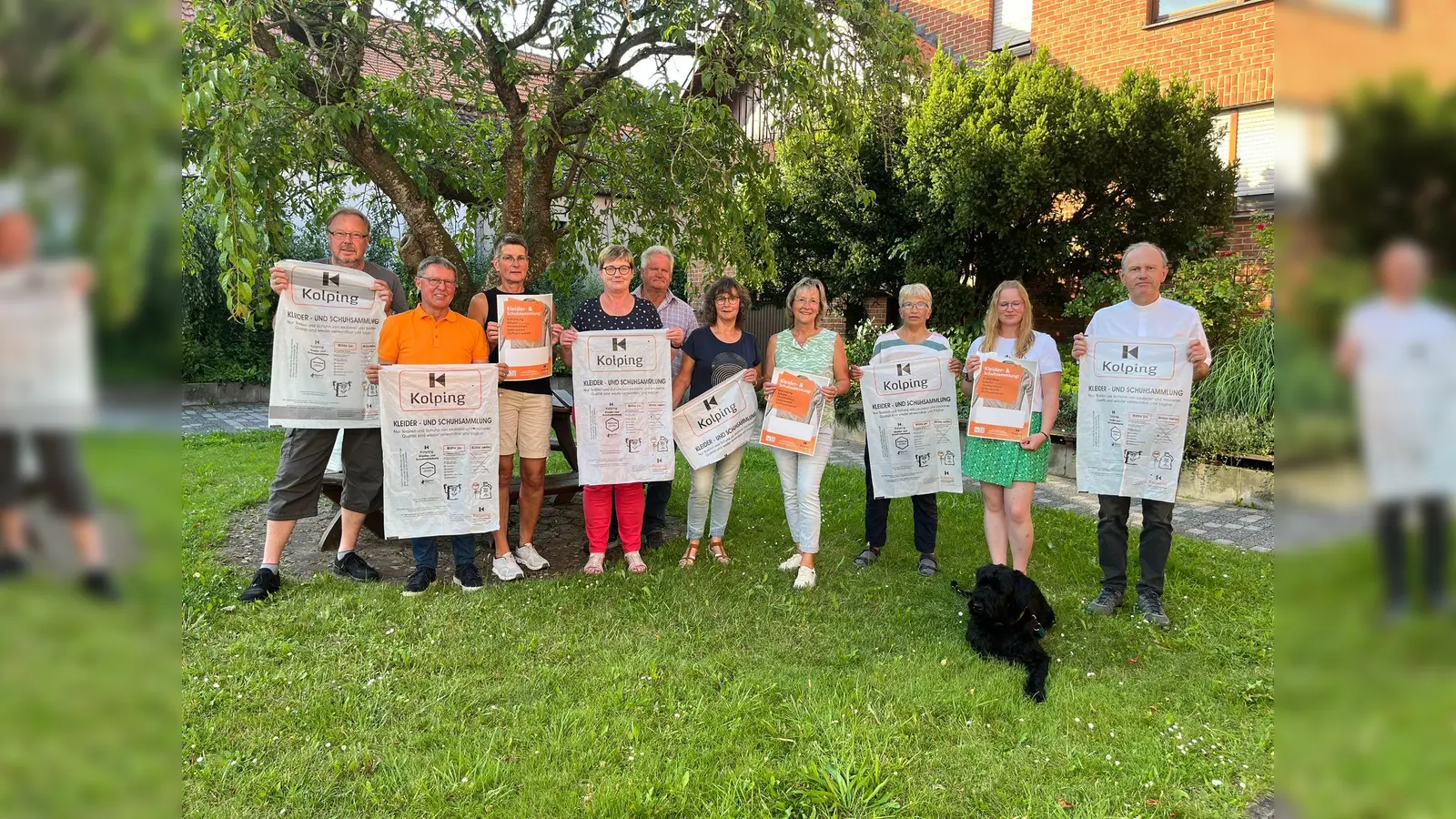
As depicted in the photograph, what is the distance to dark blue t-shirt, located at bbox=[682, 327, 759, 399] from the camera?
206 inches

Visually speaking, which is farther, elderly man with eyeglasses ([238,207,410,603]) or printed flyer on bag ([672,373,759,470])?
printed flyer on bag ([672,373,759,470])

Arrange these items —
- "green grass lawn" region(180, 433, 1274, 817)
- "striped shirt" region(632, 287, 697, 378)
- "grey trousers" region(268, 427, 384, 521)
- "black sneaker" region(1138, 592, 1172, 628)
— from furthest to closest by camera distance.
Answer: "striped shirt" region(632, 287, 697, 378) < "grey trousers" region(268, 427, 384, 521) < "black sneaker" region(1138, 592, 1172, 628) < "green grass lawn" region(180, 433, 1274, 817)

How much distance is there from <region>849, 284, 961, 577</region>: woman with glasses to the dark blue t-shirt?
2.55 ft

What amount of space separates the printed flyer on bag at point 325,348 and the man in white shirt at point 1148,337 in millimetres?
4053

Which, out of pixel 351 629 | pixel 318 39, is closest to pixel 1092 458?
pixel 351 629

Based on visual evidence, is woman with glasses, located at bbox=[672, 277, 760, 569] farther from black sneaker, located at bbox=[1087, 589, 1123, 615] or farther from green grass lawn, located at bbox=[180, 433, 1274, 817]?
black sneaker, located at bbox=[1087, 589, 1123, 615]

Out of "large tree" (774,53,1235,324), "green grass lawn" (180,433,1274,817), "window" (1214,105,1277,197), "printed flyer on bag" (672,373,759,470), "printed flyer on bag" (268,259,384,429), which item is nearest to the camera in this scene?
"green grass lawn" (180,433,1274,817)

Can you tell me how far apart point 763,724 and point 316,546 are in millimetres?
3930

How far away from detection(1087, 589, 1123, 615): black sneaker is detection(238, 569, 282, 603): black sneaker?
4708 mm
